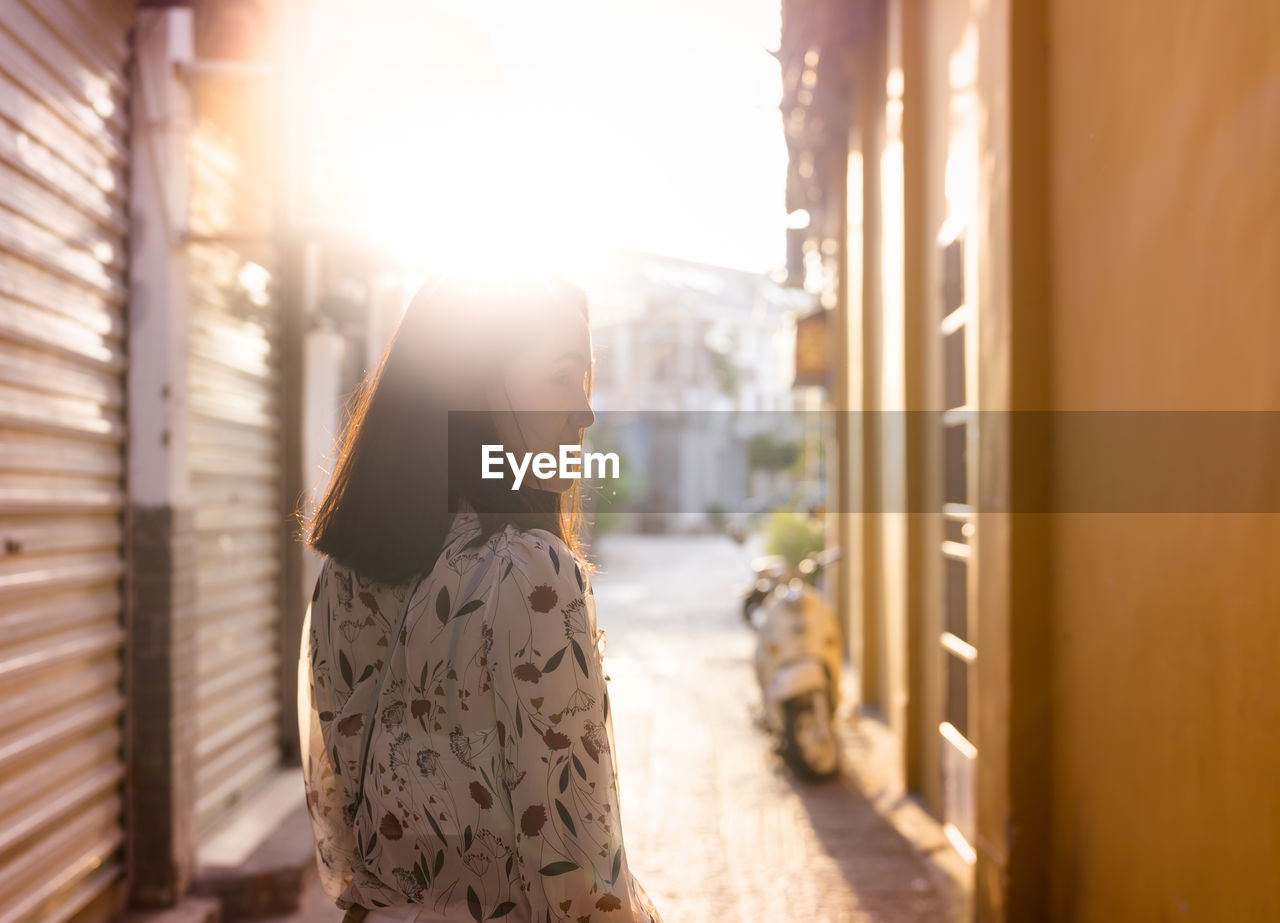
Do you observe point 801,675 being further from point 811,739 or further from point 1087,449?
point 1087,449

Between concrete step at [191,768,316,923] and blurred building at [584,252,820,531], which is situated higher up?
blurred building at [584,252,820,531]

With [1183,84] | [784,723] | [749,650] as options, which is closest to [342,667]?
[1183,84]

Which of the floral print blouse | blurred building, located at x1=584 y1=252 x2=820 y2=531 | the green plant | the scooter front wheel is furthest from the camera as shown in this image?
blurred building, located at x1=584 y1=252 x2=820 y2=531

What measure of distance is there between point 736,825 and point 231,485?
2993 mm

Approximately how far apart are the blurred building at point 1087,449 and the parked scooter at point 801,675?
50cm

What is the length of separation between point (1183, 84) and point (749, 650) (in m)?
9.25

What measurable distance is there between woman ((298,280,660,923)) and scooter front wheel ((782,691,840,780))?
15.9 feet

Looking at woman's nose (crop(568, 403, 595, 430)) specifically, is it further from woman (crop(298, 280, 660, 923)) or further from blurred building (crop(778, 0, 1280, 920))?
blurred building (crop(778, 0, 1280, 920))

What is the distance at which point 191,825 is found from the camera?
436 cm

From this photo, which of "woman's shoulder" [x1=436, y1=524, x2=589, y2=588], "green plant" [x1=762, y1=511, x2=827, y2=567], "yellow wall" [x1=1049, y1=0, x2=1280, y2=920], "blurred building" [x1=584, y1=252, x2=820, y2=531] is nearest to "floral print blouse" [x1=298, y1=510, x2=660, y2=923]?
"woman's shoulder" [x1=436, y1=524, x2=589, y2=588]

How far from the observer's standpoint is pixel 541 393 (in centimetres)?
155

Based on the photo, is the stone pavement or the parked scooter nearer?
the stone pavement

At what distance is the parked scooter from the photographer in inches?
247

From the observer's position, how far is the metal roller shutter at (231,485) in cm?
485
